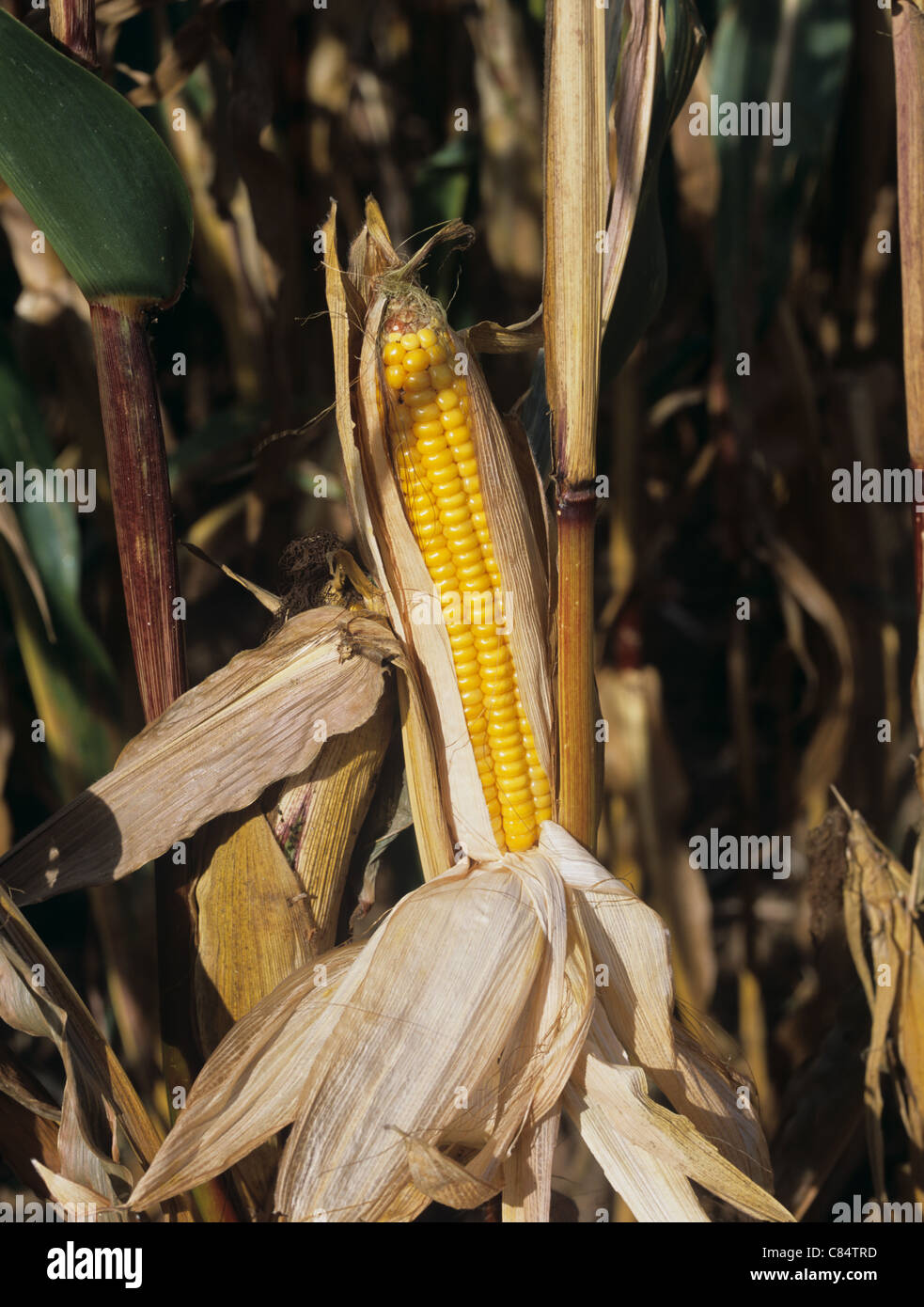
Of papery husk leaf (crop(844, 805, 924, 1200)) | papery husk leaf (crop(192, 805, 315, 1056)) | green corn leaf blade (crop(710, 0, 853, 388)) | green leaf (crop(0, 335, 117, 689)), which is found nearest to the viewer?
papery husk leaf (crop(192, 805, 315, 1056))

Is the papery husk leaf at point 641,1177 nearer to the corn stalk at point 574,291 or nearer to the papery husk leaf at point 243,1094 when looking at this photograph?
the papery husk leaf at point 243,1094

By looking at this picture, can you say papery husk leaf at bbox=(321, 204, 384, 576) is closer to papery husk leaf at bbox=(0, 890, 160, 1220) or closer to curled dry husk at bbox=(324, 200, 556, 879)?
curled dry husk at bbox=(324, 200, 556, 879)

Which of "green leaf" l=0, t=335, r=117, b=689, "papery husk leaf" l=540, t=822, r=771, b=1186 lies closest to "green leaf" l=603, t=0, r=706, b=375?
"papery husk leaf" l=540, t=822, r=771, b=1186

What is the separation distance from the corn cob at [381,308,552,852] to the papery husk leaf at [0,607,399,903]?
0.26 ft

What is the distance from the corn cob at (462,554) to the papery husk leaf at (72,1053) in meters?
0.40

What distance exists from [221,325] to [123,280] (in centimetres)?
76

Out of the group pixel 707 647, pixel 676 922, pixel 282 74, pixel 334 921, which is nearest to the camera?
pixel 334 921

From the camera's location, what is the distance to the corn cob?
77 centimetres

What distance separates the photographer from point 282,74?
1.35 m

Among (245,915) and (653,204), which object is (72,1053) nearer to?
(245,915)

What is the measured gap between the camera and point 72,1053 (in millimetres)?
787

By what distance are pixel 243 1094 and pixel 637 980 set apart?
35 centimetres
